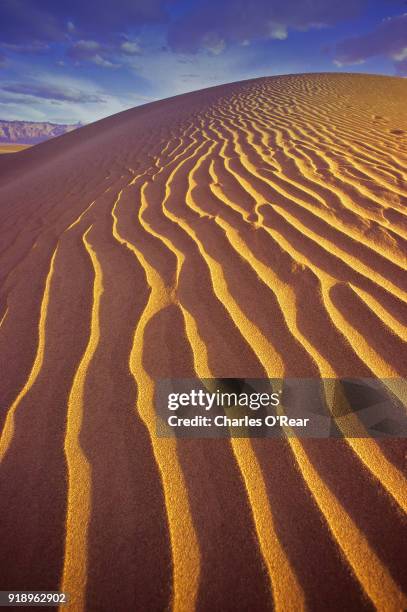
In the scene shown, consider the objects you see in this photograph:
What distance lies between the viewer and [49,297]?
2012mm

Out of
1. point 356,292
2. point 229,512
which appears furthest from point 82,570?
point 356,292

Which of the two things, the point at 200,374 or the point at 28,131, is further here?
the point at 28,131

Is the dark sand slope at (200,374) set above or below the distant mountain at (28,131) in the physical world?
below

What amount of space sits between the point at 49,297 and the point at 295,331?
4.68 feet

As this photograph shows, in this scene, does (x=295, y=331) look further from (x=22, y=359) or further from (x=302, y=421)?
(x=22, y=359)

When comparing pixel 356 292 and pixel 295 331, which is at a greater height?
pixel 356 292

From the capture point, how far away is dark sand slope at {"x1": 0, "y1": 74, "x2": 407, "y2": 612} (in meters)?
0.94

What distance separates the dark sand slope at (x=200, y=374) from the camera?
0.94 metres

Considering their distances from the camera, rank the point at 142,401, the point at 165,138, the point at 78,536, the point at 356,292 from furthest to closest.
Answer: the point at 165,138
the point at 356,292
the point at 142,401
the point at 78,536

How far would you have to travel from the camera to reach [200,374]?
1449 millimetres

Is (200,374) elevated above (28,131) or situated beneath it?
situated beneath

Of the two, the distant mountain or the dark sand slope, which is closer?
→ the dark sand slope

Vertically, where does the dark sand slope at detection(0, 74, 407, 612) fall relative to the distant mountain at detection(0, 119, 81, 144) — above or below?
below

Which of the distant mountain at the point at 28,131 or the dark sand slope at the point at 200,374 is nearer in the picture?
the dark sand slope at the point at 200,374
